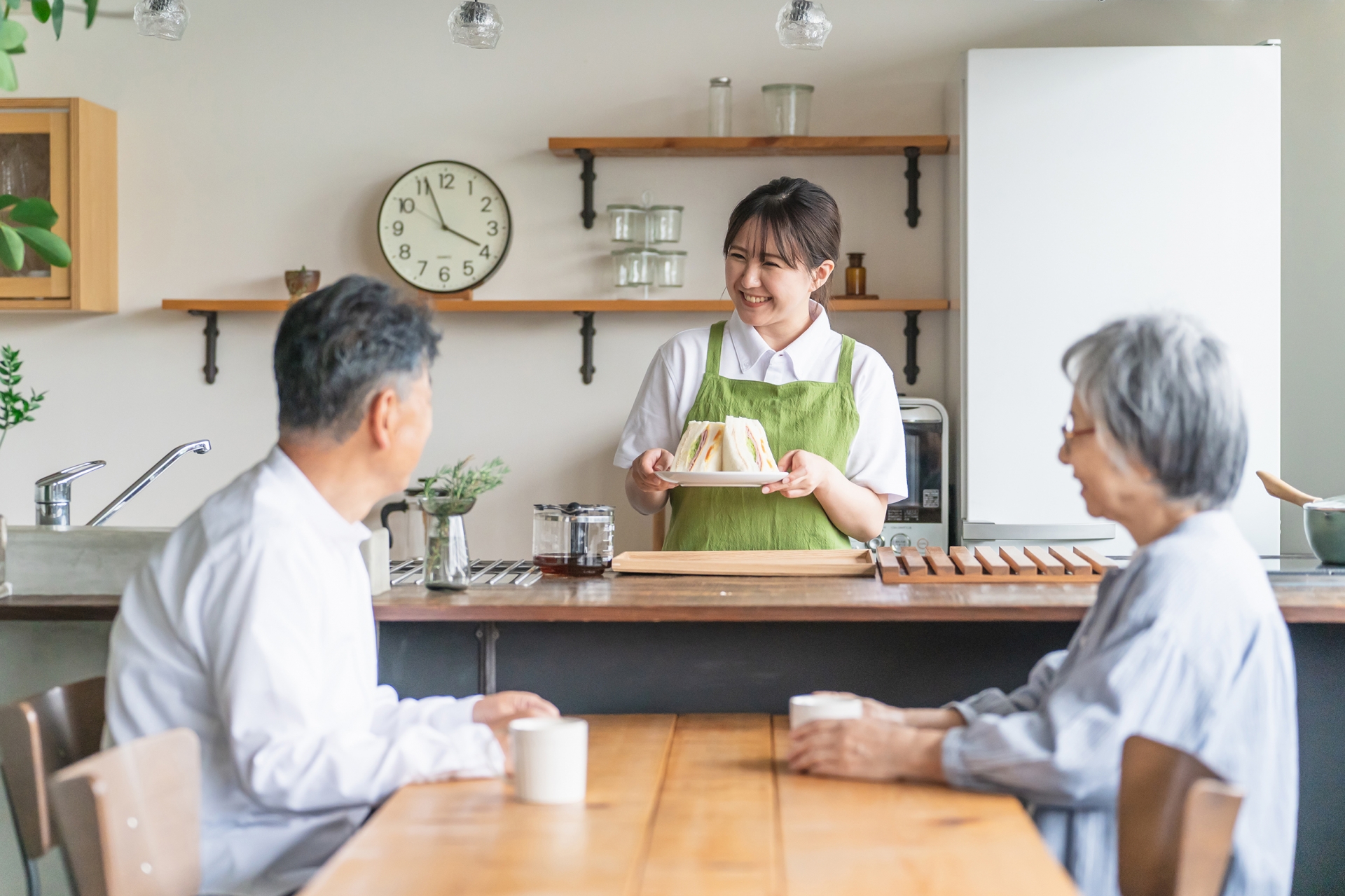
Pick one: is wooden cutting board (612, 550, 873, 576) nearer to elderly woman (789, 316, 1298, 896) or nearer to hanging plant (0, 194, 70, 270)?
elderly woman (789, 316, 1298, 896)

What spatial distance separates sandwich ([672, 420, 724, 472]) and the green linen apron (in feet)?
0.71

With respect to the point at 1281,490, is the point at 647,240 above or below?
above

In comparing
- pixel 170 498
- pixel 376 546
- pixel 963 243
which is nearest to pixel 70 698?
pixel 376 546

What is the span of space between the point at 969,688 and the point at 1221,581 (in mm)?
694

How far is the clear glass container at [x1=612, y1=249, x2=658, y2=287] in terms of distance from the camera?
3.78 metres

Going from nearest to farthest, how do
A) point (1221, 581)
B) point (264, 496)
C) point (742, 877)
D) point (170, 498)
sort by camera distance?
point (742, 877) < point (1221, 581) < point (264, 496) < point (170, 498)

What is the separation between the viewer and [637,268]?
3.78 metres

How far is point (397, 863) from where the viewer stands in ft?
3.46

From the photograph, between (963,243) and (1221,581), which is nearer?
(1221,581)

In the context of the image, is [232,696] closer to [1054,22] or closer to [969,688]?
[969,688]

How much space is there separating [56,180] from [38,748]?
310 cm

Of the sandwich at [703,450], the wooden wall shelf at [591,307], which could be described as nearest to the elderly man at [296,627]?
the sandwich at [703,450]

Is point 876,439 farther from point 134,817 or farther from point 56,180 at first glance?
point 56,180

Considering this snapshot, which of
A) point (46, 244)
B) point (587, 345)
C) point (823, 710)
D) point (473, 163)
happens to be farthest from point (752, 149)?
point (823, 710)
